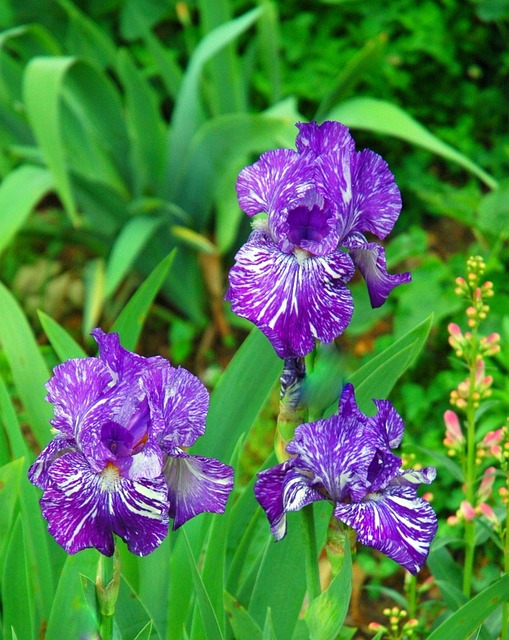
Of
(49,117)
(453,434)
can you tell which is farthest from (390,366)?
(49,117)

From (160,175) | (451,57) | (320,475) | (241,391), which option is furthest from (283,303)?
(451,57)

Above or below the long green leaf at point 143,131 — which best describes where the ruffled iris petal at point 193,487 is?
above

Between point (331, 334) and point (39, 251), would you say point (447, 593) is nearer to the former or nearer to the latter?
point (331, 334)

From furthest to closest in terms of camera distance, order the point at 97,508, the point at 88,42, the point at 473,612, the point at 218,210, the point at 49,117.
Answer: the point at 88,42, the point at 218,210, the point at 49,117, the point at 473,612, the point at 97,508

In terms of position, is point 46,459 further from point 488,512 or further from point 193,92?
point 193,92

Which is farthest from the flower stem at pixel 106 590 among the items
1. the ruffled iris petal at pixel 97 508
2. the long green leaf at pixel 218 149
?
the long green leaf at pixel 218 149

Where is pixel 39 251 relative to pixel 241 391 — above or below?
below

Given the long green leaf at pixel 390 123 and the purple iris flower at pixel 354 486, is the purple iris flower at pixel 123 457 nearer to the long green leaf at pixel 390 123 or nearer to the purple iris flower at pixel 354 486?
the purple iris flower at pixel 354 486
